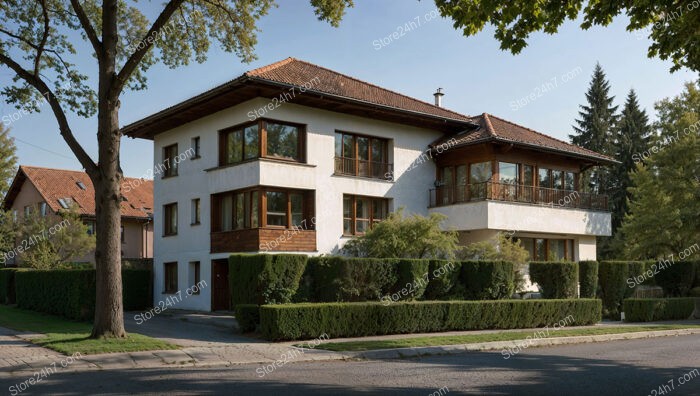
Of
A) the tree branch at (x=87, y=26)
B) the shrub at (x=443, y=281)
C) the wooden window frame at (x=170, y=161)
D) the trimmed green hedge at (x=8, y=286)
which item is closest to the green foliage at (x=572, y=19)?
the tree branch at (x=87, y=26)

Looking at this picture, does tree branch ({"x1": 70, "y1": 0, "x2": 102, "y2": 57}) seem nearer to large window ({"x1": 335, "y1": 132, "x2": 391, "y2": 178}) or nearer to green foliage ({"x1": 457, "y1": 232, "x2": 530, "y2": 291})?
large window ({"x1": 335, "y1": 132, "x2": 391, "y2": 178})

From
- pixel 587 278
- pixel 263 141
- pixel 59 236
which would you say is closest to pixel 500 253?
pixel 587 278

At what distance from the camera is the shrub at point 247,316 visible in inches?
739

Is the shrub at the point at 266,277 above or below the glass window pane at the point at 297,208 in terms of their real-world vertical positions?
below

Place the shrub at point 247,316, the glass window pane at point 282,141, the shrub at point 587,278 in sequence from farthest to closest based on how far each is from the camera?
1. the shrub at point 587,278
2. the glass window pane at point 282,141
3. the shrub at point 247,316

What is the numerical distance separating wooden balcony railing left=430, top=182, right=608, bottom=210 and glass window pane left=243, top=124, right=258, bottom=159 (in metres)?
9.15

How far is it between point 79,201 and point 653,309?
34.9 metres

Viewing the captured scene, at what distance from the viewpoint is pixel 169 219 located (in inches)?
1240

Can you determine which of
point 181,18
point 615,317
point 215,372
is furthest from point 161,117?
point 615,317

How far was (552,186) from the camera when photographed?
33.1 meters

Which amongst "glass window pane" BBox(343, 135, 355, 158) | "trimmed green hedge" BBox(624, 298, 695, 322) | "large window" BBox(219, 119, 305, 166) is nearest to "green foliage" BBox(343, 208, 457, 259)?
"glass window pane" BBox(343, 135, 355, 158)

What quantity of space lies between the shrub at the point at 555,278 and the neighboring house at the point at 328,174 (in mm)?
3506

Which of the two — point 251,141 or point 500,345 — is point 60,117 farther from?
point 500,345

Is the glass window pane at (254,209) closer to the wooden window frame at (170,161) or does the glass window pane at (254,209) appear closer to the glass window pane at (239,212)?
the glass window pane at (239,212)
